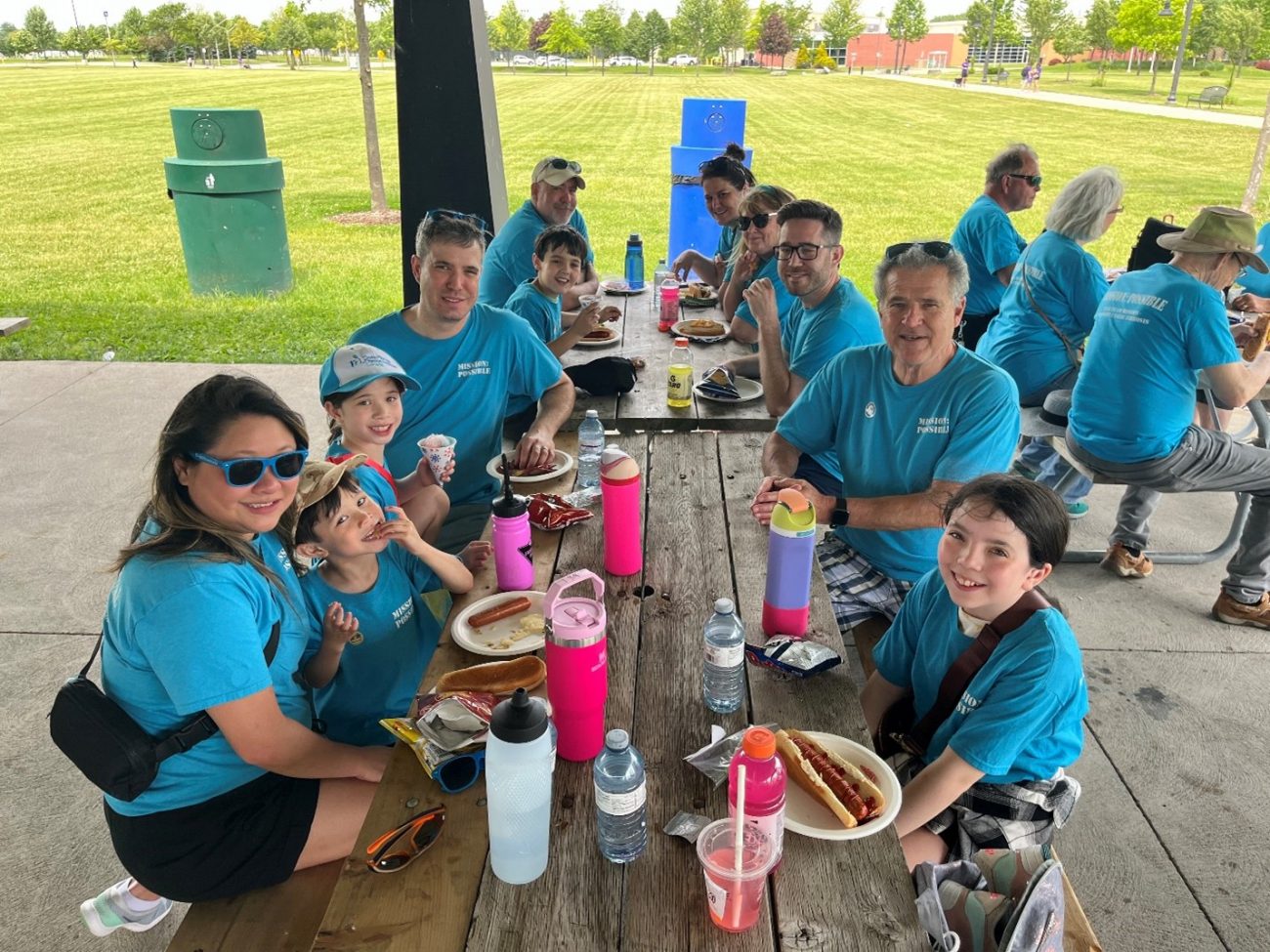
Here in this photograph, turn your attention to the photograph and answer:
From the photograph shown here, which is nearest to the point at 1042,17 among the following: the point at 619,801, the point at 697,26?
the point at 697,26

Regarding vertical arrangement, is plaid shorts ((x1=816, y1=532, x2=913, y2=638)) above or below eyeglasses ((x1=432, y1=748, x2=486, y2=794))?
below

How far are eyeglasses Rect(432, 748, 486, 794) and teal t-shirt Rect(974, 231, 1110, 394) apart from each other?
4.80 meters

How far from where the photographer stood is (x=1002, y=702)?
2072 millimetres

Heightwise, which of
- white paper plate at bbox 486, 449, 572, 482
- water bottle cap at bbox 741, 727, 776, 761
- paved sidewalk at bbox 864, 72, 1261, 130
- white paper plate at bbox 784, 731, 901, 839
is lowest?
white paper plate at bbox 486, 449, 572, 482

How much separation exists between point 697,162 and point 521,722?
8.48 meters

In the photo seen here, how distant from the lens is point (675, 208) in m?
9.31

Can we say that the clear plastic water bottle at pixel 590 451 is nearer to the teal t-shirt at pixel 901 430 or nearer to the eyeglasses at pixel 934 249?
the teal t-shirt at pixel 901 430

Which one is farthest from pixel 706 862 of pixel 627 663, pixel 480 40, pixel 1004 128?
pixel 1004 128

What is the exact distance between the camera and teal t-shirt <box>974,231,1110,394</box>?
5281 millimetres

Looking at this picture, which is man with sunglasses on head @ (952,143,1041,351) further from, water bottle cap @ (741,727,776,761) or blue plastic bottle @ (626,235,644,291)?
water bottle cap @ (741,727,776,761)

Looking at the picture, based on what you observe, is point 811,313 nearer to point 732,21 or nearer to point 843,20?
point 732,21

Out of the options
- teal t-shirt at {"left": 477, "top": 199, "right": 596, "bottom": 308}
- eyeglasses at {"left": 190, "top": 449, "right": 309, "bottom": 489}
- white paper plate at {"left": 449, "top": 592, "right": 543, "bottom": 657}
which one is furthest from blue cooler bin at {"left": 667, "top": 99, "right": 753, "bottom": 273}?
eyeglasses at {"left": 190, "top": 449, "right": 309, "bottom": 489}

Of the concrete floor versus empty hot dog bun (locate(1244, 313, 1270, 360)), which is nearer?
the concrete floor

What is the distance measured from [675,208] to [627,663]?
25.7 ft
